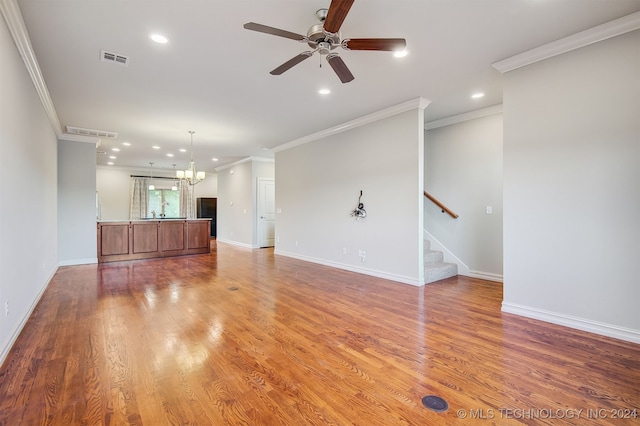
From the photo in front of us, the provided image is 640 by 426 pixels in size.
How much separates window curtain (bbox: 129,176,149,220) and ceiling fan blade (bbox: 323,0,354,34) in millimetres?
11316

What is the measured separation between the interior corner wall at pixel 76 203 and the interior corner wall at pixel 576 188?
7.56 meters

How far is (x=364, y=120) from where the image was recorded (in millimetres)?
5227

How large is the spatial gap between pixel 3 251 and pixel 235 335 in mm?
1941

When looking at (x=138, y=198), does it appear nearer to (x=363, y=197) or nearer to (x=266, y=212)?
(x=266, y=212)

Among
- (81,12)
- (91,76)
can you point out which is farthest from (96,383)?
(91,76)

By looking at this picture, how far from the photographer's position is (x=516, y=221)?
3.23 m

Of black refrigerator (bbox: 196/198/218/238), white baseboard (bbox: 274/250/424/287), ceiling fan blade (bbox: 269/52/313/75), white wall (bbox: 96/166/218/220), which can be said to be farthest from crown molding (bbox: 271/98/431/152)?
white wall (bbox: 96/166/218/220)

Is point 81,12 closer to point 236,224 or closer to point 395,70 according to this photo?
point 395,70

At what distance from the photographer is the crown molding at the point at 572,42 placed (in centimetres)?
254

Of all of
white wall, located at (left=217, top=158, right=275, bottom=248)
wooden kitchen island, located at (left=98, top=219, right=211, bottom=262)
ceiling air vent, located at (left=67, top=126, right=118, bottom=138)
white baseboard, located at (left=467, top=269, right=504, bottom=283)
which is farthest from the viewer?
white wall, located at (left=217, top=158, right=275, bottom=248)

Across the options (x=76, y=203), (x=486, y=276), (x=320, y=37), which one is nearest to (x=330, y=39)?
(x=320, y=37)

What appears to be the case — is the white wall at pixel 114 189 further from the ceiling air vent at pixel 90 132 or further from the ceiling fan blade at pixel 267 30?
the ceiling fan blade at pixel 267 30

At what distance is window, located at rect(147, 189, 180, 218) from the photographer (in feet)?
37.7

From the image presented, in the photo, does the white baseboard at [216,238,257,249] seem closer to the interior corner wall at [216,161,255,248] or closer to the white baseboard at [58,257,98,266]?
the interior corner wall at [216,161,255,248]
